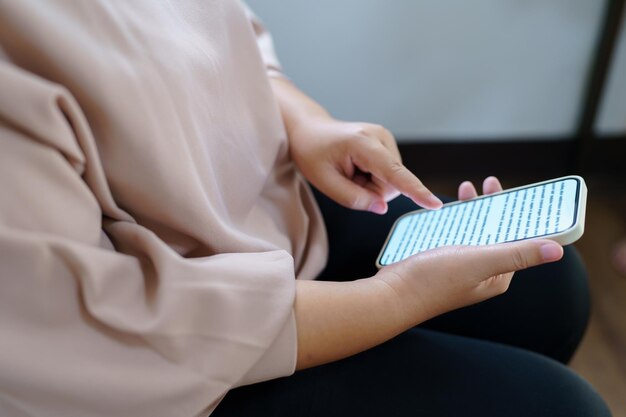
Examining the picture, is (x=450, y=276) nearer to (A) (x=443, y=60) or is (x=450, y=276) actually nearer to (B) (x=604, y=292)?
(B) (x=604, y=292)

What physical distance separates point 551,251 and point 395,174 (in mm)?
187

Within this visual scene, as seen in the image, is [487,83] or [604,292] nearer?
[604,292]

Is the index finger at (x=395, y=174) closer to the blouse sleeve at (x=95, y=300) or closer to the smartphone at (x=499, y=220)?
the smartphone at (x=499, y=220)

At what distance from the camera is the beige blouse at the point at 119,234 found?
0.35 metres

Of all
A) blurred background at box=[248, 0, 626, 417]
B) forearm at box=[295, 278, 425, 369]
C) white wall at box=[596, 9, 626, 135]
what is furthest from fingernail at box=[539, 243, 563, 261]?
white wall at box=[596, 9, 626, 135]

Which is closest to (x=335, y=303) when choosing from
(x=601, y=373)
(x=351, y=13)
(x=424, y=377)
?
(x=424, y=377)

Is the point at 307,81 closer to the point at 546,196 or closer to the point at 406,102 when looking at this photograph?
the point at 406,102

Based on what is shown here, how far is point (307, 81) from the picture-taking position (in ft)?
4.37

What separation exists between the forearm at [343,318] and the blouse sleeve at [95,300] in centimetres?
2

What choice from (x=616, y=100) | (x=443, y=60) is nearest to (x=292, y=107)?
(x=443, y=60)

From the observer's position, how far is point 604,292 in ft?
3.74

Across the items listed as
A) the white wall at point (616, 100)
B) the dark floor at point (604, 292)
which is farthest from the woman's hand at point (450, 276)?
the white wall at point (616, 100)

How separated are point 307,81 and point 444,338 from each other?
0.91 metres

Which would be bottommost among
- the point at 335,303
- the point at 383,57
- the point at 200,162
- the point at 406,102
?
the point at 406,102
